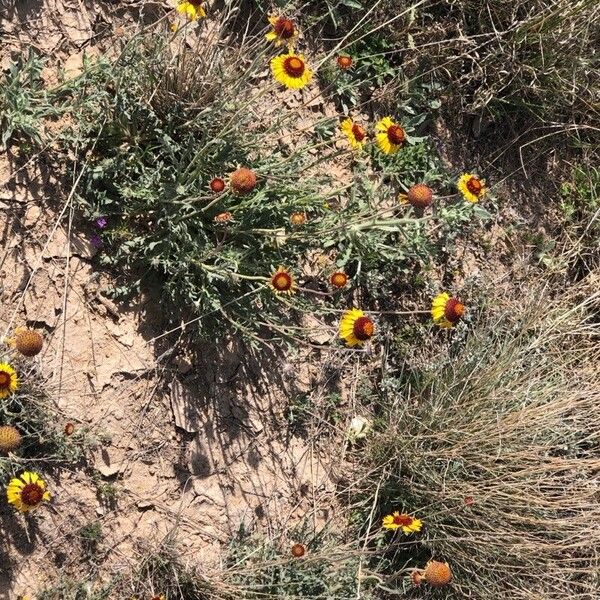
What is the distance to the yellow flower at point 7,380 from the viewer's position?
9.57 ft

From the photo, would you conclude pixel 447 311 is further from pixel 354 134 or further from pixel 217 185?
pixel 217 185

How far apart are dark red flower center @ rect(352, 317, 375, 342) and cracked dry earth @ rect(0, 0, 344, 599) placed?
61cm

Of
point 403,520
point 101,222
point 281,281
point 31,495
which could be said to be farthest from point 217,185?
point 403,520

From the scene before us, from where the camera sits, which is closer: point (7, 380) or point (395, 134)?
point (7, 380)

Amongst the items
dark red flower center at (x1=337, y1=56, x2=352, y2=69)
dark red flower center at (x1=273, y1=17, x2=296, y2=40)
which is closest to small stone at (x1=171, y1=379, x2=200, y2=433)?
dark red flower center at (x1=273, y1=17, x2=296, y2=40)

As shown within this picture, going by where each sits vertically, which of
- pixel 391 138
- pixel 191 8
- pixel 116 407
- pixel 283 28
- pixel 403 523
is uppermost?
pixel 191 8

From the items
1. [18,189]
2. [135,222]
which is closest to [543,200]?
[135,222]

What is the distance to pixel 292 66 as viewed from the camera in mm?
3117

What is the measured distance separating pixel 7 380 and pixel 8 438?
23 cm

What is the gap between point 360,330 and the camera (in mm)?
3312

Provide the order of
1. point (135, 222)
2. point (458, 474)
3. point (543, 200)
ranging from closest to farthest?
point (135, 222), point (458, 474), point (543, 200)

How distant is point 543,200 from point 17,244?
302 cm

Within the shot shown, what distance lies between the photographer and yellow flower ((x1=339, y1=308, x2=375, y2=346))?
3.30 metres

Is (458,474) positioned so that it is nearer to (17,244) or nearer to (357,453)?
(357,453)
